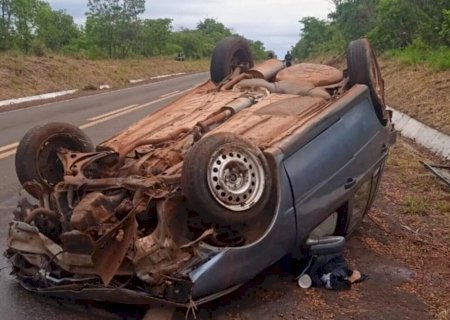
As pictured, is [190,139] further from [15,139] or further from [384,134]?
[15,139]

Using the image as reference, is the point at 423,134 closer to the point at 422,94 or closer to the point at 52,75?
the point at 422,94

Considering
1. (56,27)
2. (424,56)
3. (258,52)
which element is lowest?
(258,52)

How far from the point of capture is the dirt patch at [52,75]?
20359 millimetres

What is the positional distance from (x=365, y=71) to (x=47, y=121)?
9.01 meters

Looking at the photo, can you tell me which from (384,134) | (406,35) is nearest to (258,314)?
(384,134)

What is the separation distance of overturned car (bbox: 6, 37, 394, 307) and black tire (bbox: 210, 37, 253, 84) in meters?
1.06

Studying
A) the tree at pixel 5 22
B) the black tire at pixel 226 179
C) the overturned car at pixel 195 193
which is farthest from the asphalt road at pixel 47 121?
the tree at pixel 5 22

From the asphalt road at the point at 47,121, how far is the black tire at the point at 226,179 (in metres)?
0.90

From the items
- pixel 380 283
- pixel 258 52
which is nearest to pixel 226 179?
pixel 380 283

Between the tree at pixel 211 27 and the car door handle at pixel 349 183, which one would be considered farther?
the tree at pixel 211 27

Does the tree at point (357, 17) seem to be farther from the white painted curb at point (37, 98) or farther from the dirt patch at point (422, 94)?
the white painted curb at point (37, 98)

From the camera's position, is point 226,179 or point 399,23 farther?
point 399,23

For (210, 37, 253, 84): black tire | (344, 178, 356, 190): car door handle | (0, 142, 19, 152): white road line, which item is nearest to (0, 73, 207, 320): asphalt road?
(0, 142, 19, 152): white road line

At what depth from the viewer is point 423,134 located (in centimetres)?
1051
